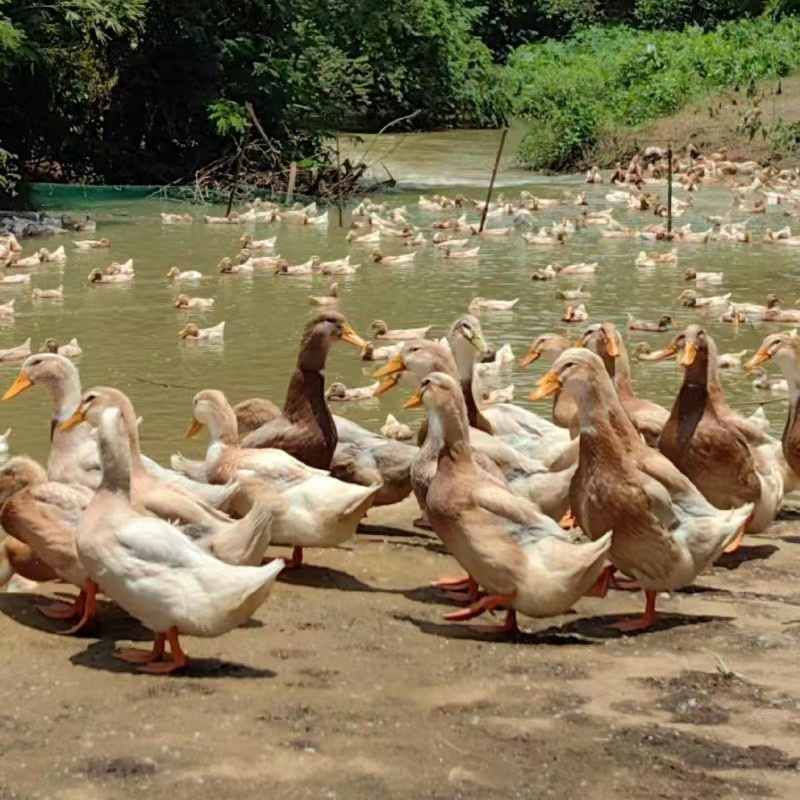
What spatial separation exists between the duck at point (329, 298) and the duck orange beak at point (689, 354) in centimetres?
818

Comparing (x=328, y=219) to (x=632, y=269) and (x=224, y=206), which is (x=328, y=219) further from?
(x=632, y=269)

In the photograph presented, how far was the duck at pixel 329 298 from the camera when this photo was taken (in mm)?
16828

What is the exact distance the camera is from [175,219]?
77.3ft

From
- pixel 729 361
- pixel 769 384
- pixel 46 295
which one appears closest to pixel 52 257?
pixel 46 295

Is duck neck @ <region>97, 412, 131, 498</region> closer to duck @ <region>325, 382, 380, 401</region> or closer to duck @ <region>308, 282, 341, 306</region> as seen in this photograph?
duck @ <region>325, 382, 380, 401</region>

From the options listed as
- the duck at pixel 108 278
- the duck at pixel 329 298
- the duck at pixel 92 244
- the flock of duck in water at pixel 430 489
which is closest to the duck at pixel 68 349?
the duck at pixel 329 298

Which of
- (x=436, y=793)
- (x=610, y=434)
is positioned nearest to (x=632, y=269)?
(x=610, y=434)

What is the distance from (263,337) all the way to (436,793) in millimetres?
10361

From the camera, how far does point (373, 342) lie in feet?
Result: 49.2

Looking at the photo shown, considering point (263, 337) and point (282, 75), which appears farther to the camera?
point (282, 75)

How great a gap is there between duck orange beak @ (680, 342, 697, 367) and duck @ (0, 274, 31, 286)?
10721 millimetres

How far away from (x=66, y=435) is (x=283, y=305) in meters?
9.00

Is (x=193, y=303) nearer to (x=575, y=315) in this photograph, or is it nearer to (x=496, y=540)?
(x=575, y=315)

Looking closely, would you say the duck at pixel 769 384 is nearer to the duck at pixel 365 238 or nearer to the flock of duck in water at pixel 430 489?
the flock of duck in water at pixel 430 489
